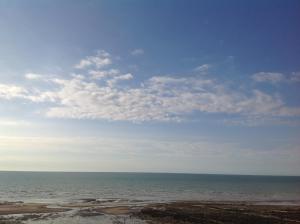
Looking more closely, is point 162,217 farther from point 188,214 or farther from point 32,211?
point 32,211

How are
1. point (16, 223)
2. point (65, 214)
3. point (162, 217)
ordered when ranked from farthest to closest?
1. point (65, 214)
2. point (162, 217)
3. point (16, 223)

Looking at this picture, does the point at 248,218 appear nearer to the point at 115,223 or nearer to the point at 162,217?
the point at 162,217

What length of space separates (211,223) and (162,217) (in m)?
7.16

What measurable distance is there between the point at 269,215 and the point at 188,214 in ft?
37.6

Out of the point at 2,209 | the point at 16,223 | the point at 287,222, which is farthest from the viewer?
the point at 2,209

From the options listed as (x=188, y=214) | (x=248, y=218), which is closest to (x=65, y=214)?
(x=188, y=214)

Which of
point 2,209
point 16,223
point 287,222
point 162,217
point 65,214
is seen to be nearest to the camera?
point 16,223

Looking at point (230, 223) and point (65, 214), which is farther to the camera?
point (65, 214)

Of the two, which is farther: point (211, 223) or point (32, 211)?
point (32, 211)

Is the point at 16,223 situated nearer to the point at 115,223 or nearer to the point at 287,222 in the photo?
the point at 115,223

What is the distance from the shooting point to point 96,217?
45.3 meters

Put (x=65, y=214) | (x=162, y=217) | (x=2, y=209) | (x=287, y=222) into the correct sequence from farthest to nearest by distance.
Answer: (x=2, y=209) → (x=65, y=214) → (x=162, y=217) → (x=287, y=222)

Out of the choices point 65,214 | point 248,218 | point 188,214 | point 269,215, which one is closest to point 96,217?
point 65,214

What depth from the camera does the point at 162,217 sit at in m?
44.5
